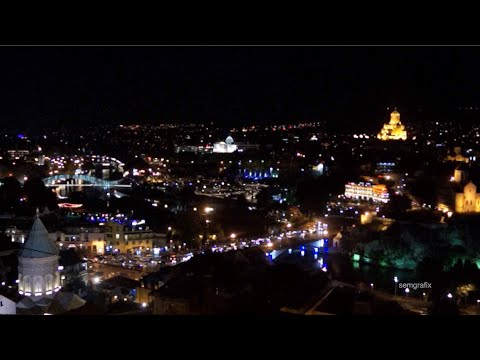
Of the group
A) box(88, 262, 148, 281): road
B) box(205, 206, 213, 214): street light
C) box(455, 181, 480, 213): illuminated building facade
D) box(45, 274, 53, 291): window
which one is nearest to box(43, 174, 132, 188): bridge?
box(205, 206, 213, 214): street light

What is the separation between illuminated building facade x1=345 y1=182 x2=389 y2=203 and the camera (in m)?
9.82

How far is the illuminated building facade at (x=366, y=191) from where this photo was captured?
9820 millimetres

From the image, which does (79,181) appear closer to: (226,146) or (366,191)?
(366,191)

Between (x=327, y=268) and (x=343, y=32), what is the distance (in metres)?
4.47

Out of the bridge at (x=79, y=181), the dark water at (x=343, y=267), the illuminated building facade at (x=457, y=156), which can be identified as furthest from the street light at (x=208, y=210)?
the illuminated building facade at (x=457, y=156)

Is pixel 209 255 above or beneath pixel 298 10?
beneath

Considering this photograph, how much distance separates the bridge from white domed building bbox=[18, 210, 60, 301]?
8.02m

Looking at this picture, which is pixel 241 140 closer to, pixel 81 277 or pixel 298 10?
pixel 81 277

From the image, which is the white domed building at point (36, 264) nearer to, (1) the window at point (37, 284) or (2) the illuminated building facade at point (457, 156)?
(1) the window at point (37, 284)

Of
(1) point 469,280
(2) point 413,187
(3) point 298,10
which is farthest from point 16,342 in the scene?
(2) point 413,187

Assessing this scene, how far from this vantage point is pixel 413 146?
47.0 feet

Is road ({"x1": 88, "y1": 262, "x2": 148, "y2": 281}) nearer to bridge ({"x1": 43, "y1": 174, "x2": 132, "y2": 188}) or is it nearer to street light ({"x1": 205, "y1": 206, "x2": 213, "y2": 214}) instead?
street light ({"x1": 205, "y1": 206, "x2": 213, "y2": 214})

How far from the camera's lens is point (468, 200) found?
25.3 feet

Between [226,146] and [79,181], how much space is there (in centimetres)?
669
